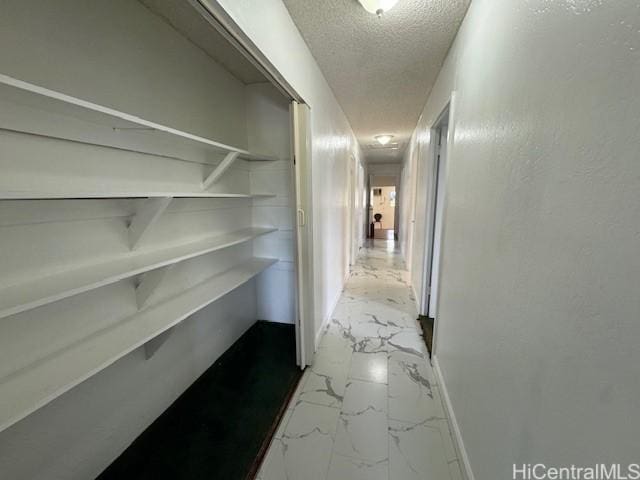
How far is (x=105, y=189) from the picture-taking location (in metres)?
1.20

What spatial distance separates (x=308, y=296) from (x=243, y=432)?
3.07 ft

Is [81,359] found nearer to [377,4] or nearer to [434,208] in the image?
[377,4]

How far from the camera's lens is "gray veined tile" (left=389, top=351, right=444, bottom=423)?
1.65 m

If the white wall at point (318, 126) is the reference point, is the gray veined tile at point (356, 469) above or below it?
below

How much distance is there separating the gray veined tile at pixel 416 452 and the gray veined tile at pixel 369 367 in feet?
1.30

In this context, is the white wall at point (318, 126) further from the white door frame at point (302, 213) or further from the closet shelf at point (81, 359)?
the closet shelf at point (81, 359)

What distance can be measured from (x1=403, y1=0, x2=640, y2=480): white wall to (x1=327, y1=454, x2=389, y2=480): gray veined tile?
0.43m

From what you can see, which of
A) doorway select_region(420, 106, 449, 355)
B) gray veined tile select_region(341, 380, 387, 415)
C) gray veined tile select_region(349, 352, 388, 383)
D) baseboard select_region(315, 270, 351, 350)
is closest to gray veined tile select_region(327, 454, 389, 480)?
gray veined tile select_region(341, 380, 387, 415)

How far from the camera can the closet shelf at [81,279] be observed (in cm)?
80

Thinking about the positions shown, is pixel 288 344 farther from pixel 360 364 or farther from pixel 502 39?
pixel 502 39

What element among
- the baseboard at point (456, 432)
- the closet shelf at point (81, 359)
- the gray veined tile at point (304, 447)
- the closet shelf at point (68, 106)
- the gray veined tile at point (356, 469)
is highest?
the closet shelf at point (68, 106)

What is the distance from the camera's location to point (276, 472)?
1310mm

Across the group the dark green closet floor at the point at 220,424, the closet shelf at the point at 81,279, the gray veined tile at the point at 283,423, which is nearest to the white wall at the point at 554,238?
the gray veined tile at the point at 283,423

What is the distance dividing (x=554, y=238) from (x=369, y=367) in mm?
1761
